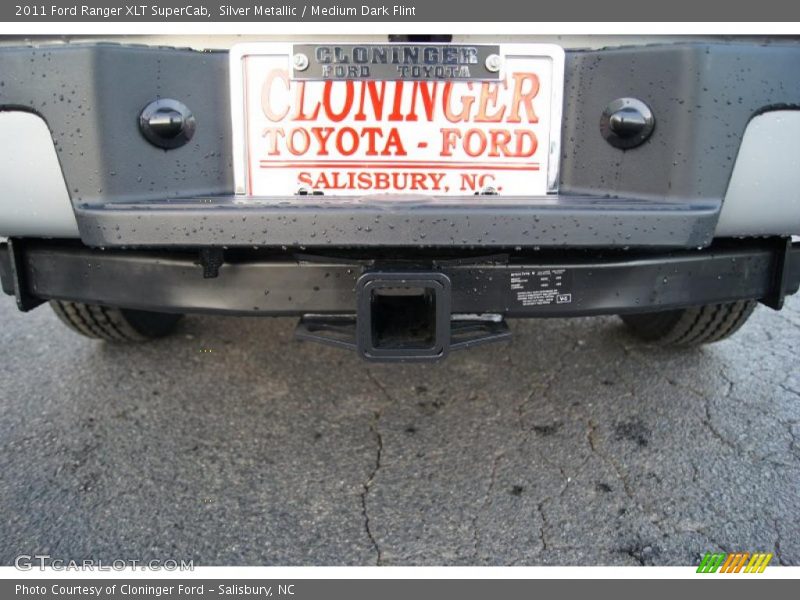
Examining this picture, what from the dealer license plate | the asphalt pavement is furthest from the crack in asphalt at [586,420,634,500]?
the dealer license plate

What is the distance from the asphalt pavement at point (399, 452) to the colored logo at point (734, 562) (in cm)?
2

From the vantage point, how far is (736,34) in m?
1.75

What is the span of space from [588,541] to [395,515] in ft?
1.73

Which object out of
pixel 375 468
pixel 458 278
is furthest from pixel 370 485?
pixel 458 278

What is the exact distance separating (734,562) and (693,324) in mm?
1049

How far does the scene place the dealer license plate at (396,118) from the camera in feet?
5.37

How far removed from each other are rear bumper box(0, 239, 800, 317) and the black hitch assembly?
0.06 metres

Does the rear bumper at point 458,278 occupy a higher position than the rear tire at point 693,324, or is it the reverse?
the rear bumper at point 458,278

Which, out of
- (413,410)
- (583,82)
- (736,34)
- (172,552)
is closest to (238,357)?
(413,410)

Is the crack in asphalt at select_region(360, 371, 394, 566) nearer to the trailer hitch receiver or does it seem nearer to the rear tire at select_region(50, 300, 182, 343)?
→ the trailer hitch receiver

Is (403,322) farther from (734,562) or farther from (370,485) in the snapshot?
(734,562)

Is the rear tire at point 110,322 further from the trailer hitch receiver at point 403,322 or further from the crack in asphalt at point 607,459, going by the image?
the crack in asphalt at point 607,459

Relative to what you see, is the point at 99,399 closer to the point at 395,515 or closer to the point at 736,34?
the point at 395,515

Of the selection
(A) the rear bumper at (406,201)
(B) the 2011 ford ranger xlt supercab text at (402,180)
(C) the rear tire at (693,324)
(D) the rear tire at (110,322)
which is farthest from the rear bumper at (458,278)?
(D) the rear tire at (110,322)
